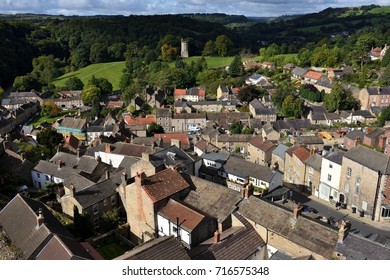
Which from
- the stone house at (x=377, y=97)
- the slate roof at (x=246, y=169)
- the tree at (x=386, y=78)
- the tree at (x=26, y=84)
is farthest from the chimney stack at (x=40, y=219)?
the tree at (x=26, y=84)

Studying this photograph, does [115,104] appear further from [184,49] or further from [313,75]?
[184,49]

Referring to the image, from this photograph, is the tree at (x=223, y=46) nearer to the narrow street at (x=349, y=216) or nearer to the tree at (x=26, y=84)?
the tree at (x=26, y=84)

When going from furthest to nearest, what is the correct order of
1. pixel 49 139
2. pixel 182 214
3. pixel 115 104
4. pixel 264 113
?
1. pixel 115 104
2. pixel 264 113
3. pixel 49 139
4. pixel 182 214

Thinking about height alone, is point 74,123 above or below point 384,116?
below

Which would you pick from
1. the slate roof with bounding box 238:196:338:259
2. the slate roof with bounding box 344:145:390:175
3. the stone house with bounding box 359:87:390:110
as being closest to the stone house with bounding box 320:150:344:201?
the slate roof with bounding box 344:145:390:175

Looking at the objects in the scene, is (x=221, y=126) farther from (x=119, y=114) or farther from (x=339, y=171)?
(x=339, y=171)

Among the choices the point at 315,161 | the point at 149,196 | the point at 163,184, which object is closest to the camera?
the point at 149,196

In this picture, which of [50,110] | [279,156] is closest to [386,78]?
[279,156]

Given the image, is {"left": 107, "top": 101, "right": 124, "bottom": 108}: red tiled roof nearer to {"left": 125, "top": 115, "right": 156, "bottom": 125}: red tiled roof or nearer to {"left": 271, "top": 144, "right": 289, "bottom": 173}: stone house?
{"left": 125, "top": 115, "right": 156, "bottom": 125}: red tiled roof
